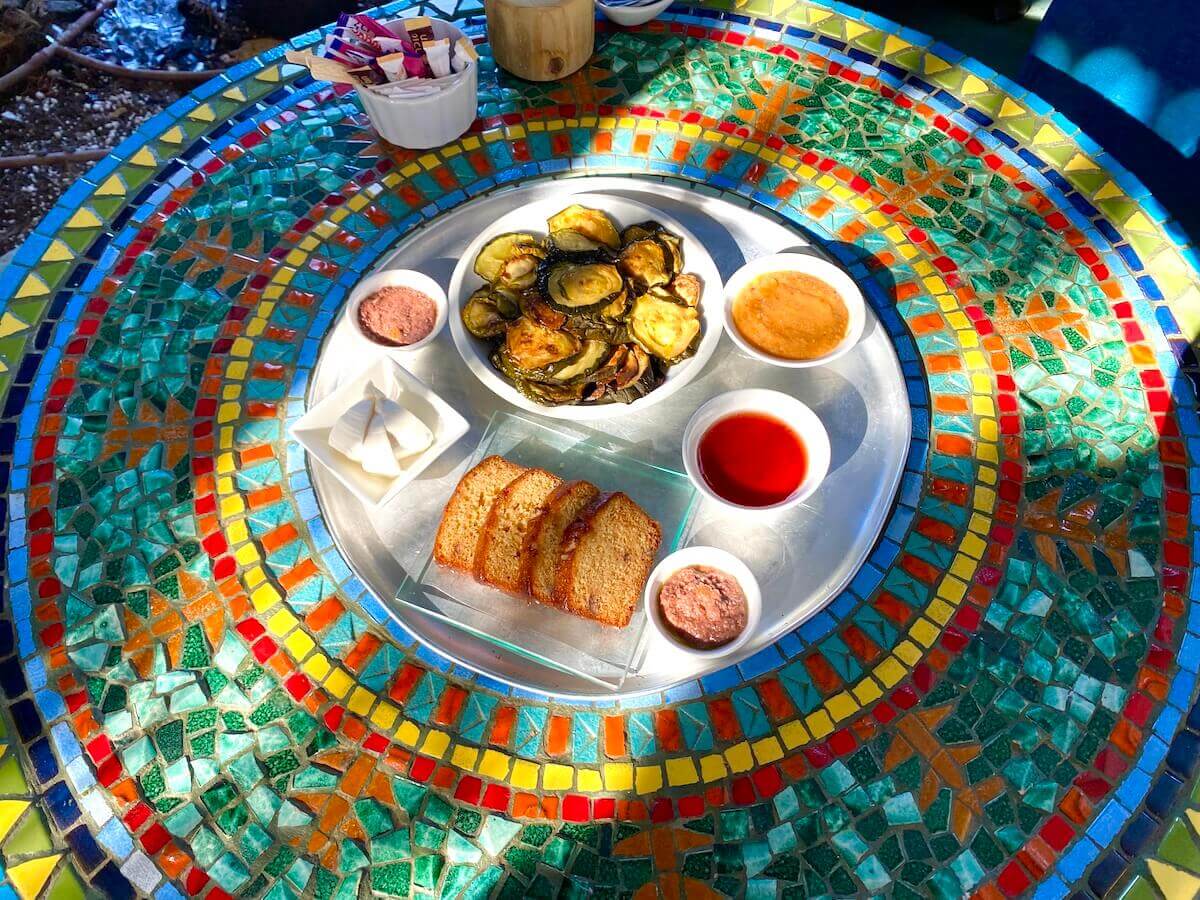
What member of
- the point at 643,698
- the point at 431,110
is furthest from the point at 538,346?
the point at 431,110

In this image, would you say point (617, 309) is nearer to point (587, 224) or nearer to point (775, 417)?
point (587, 224)

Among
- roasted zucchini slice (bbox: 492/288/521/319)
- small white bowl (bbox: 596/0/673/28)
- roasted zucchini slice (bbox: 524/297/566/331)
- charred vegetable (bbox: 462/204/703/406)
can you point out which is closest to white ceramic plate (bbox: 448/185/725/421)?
charred vegetable (bbox: 462/204/703/406)

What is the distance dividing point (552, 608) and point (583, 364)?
0.79 metres

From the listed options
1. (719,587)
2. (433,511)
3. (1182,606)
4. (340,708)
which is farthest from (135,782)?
(1182,606)

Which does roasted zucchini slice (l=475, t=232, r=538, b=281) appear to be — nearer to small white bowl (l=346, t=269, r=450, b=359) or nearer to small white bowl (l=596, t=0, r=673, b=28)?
small white bowl (l=346, t=269, r=450, b=359)

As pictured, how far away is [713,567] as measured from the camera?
236 cm

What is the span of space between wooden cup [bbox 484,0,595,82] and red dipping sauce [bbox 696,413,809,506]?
1970 mm

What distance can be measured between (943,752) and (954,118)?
2680 millimetres

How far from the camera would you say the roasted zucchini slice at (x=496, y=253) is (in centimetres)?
278

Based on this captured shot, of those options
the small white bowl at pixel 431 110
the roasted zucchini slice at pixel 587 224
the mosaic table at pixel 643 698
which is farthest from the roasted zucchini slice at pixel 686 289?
the small white bowl at pixel 431 110

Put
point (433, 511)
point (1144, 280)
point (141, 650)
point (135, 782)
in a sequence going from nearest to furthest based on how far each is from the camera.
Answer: point (135, 782) < point (141, 650) < point (433, 511) < point (1144, 280)

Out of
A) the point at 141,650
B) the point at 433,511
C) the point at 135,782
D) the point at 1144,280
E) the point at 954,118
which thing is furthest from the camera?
the point at 954,118

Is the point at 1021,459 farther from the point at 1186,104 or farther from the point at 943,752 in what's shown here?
the point at 1186,104

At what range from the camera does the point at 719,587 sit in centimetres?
233
